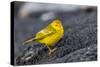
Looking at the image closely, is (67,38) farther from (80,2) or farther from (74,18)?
(80,2)

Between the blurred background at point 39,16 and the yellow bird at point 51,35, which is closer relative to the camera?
the blurred background at point 39,16

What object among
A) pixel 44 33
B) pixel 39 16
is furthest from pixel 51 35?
pixel 39 16

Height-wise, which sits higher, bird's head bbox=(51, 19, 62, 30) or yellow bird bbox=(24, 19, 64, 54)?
bird's head bbox=(51, 19, 62, 30)

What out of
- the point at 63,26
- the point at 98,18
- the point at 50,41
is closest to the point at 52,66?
the point at 50,41

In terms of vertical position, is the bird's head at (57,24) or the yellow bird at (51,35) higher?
the bird's head at (57,24)

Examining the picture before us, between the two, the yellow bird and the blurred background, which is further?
the yellow bird
